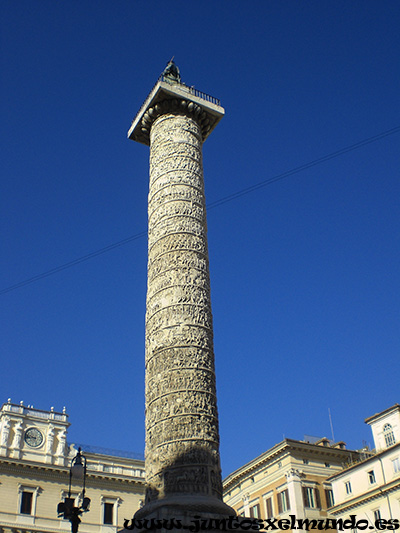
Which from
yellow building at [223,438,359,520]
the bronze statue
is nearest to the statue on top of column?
the bronze statue

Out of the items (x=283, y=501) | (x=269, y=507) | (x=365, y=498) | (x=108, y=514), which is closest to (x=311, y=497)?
(x=283, y=501)

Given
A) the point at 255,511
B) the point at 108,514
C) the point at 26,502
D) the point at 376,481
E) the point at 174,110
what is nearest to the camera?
the point at 174,110

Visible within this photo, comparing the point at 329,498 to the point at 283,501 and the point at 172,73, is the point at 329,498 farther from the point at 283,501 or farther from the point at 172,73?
the point at 172,73

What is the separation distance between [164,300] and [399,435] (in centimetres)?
1067

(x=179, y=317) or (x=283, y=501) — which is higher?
(x=179, y=317)

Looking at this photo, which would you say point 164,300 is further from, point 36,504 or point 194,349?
point 36,504

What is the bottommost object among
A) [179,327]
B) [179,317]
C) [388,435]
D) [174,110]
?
[179,327]

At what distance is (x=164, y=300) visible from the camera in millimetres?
Answer: 9039

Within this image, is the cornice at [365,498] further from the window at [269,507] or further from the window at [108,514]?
the window at [108,514]

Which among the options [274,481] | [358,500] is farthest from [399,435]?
[274,481]

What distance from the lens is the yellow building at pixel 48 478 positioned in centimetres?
1805

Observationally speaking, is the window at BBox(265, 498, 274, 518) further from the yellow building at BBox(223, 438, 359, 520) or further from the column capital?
the column capital

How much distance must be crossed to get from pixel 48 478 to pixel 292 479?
761cm

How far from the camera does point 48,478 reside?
1888cm
